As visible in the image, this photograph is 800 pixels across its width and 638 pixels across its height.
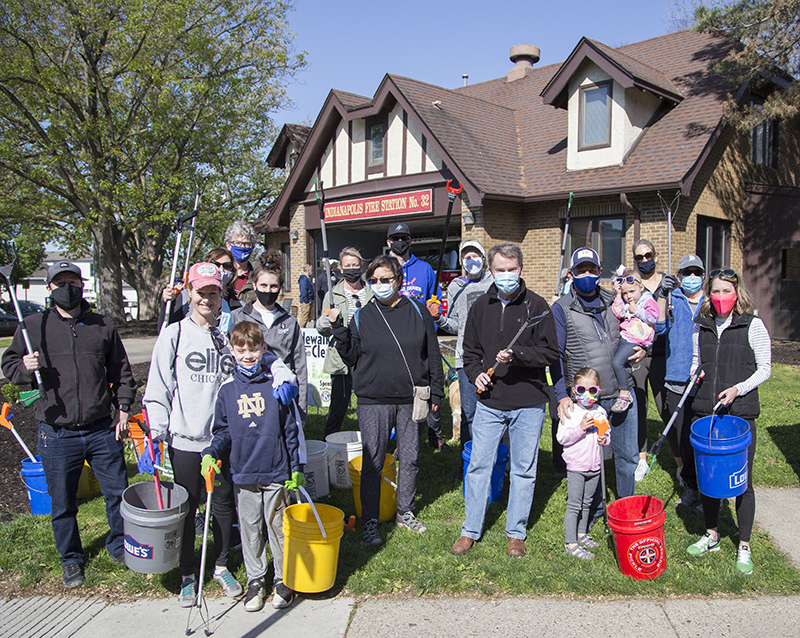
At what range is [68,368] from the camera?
4246mm

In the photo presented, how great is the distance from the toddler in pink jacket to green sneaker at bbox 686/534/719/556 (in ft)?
2.09

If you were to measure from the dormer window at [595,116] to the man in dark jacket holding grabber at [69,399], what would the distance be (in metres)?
12.4

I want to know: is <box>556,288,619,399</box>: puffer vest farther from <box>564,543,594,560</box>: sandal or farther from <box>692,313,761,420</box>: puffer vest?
<box>564,543,594,560</box>: sandal

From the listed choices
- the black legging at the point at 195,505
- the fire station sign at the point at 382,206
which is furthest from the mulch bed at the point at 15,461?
the fire station sign at the point at 382,206

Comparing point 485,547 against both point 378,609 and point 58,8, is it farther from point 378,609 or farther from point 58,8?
point 58,8

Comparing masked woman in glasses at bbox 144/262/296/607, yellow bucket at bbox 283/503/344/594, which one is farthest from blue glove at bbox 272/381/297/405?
yellow bucket at bbox 283/503/344/594

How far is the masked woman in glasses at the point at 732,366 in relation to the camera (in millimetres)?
4160

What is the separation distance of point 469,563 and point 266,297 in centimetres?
244

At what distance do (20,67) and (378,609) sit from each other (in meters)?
17.8

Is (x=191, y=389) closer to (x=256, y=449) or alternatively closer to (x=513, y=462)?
(x=256, y=449)

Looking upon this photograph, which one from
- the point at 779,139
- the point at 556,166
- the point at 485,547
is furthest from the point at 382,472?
the point at 779,139

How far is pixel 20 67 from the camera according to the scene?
16.4m

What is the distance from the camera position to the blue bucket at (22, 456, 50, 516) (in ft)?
16.8

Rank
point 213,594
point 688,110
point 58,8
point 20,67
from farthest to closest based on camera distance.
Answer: point 58,8, point 20,67, point 688,110, point 213,594
